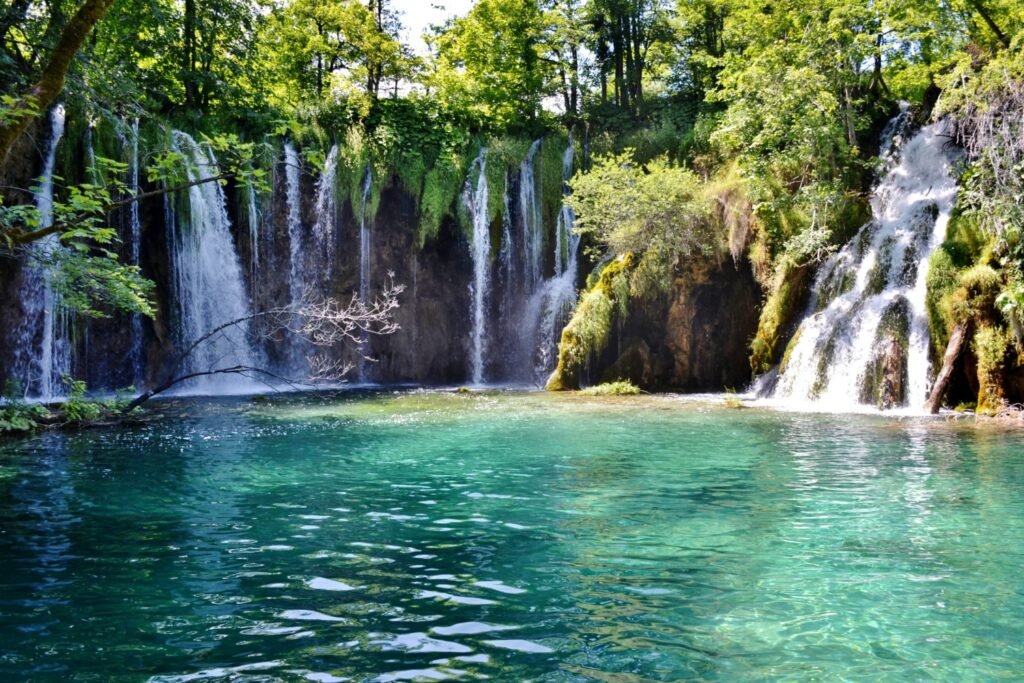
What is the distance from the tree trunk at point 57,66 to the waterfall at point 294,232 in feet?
67.8

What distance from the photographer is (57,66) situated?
17.4 ft

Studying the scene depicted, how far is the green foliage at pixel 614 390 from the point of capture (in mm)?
20531

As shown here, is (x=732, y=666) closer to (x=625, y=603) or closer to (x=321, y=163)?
(x=625, y=603)

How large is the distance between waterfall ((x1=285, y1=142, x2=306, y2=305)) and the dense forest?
0.48 m

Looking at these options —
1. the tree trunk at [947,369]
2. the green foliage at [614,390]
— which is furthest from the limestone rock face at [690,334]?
the tree trunk at [947,369]

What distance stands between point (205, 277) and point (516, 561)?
2034 cm

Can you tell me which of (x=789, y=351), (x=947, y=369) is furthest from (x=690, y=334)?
(x=947, y=369)

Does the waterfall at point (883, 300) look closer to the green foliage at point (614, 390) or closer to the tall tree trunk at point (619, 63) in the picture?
the green foliage at point (614, 390)

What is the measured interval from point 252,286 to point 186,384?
3.77m

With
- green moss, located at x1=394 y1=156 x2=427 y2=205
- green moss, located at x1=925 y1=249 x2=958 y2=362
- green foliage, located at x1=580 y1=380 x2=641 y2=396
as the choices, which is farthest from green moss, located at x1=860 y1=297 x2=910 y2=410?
green moss, located at x1=394 y1=156 x2=427 y2=205

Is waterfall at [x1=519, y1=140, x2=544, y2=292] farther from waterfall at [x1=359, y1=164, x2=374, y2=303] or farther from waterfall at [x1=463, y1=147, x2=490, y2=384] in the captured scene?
waterfall at [x1=359, y1=164, x2=374, y2=303]

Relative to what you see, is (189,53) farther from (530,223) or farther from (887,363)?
(887,363)

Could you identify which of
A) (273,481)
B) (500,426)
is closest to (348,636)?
(273,481)

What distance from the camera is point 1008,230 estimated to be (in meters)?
14.5
